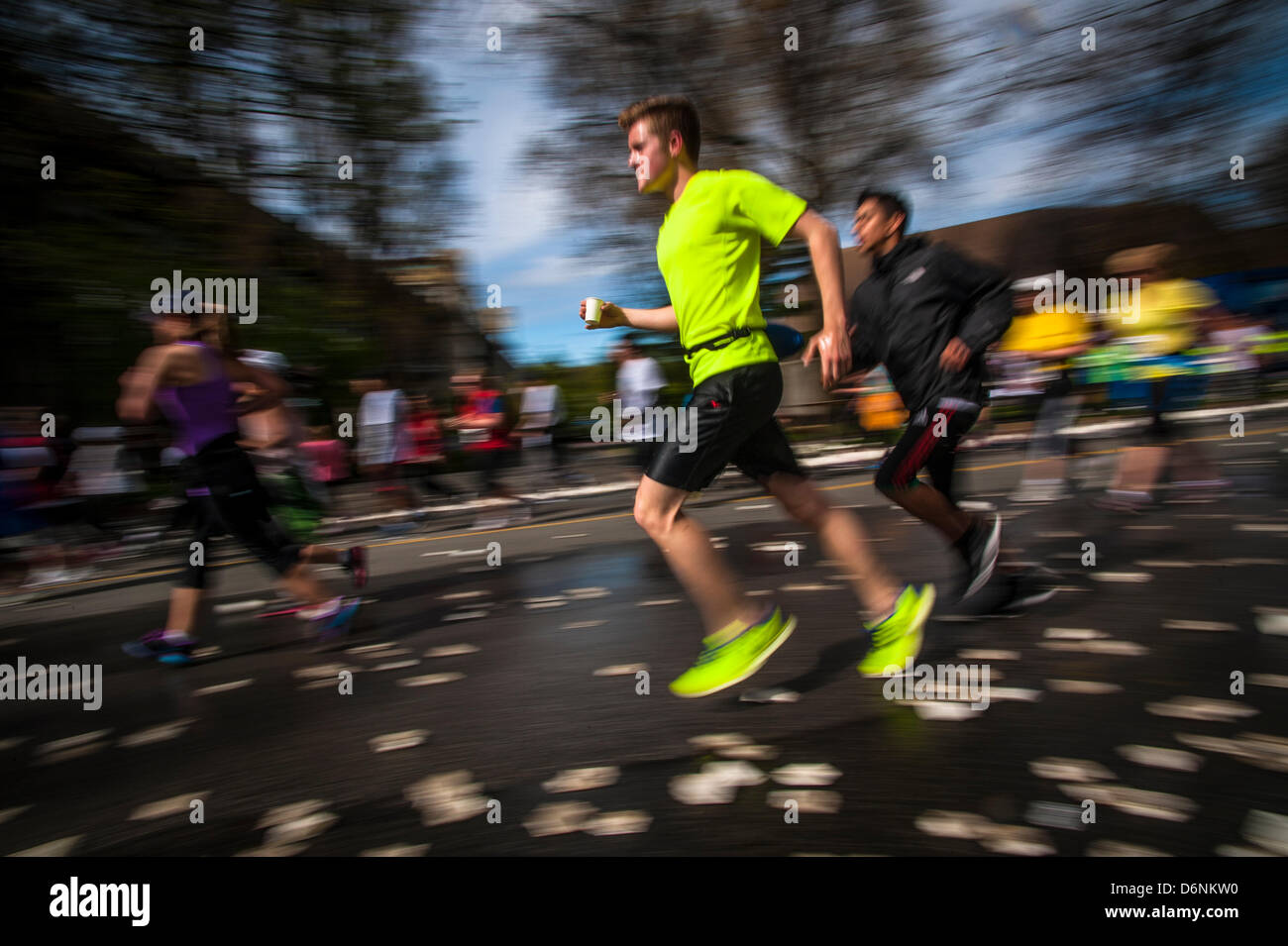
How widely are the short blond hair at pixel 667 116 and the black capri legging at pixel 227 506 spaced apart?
106 inches

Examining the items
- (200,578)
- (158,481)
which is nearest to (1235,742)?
(200,578)

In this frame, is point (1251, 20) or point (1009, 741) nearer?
point (1009, 741)

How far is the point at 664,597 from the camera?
5.54 m

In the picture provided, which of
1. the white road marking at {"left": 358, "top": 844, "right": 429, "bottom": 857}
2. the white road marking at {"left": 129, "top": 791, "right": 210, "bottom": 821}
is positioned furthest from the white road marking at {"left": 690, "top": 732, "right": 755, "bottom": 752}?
the white road marking at {"left": 129, "top": 791, "right": 210, "bottom": 821}

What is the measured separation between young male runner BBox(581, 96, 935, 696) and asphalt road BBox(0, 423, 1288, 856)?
0.26 meters

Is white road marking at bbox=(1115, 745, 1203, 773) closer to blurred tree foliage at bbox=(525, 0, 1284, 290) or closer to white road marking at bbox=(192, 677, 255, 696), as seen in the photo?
white road marking at bbox=(192, 677, 255, 696)

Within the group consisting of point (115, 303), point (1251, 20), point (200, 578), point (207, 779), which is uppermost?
point (1251, 20)

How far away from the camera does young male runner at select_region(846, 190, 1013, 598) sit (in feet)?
13.0

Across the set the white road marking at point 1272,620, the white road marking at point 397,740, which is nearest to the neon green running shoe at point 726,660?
the white road marking at point 397,740

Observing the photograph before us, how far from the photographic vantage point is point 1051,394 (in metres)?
7.93

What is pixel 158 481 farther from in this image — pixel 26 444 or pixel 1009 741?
pixel 1009 741

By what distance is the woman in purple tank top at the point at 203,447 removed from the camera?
455 cm

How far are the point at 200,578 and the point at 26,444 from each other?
20.5 feet

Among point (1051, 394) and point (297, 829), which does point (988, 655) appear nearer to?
point (297, 829)
